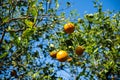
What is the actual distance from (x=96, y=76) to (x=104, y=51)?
3.26 ft

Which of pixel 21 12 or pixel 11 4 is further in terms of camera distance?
pixel 21 12

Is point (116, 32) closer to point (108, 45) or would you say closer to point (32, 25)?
point (108, 45)

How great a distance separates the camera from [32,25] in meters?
3.26

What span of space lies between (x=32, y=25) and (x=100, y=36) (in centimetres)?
687

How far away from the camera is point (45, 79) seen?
Answer: 7.73 metres

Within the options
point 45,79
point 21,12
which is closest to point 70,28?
point 45,79

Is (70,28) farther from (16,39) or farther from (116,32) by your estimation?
(116,32)

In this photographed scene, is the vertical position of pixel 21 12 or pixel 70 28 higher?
pixel 21 12

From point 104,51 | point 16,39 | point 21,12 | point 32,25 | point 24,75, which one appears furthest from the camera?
point 104,51

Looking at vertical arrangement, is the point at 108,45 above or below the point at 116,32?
below

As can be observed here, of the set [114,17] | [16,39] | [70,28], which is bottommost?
[16,39]

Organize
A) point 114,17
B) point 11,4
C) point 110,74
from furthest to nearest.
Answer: point 114,17 < point 110,74 < point 11,4

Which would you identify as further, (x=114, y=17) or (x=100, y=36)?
(x=114, y=17)

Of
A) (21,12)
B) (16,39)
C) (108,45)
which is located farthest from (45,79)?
(16,39)
